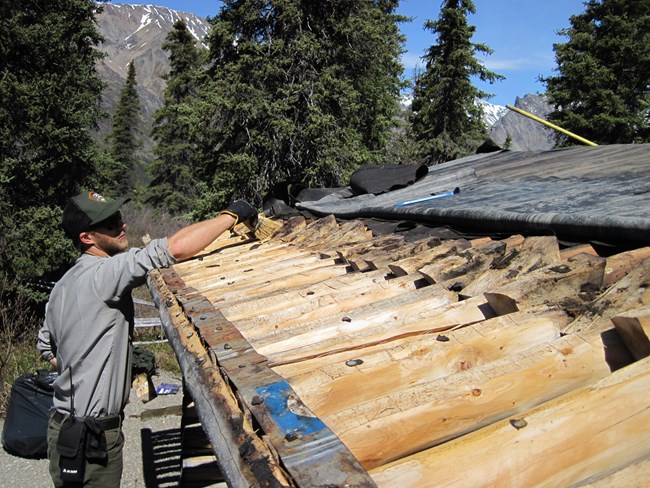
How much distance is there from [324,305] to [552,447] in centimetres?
166

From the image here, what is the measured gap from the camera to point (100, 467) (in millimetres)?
2977

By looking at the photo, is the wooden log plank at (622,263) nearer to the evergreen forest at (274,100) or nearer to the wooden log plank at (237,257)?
the wooden log plank at (237,257)

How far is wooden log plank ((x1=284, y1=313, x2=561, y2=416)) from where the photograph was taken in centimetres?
177

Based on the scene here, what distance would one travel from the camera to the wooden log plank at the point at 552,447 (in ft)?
4.36

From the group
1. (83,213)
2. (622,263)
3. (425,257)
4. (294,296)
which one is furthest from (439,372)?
(83,213)

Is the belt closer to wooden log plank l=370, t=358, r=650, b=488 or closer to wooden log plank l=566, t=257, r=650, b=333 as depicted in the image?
wooden log plank l=370, t=358, r=650, b=488

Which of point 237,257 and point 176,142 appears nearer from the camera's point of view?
point 237,257

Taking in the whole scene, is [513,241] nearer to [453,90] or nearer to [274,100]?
[274,100]

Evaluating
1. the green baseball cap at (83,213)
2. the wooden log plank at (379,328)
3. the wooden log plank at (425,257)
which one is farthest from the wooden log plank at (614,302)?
the green baseball cap at (83,213)

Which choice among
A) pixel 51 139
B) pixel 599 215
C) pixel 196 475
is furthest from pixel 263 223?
pixel 51 139

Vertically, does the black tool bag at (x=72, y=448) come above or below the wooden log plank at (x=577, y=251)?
below

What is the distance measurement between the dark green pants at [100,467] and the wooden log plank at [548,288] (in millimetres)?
2201

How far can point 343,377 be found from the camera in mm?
1805

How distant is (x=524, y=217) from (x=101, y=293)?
2595 millimetres
